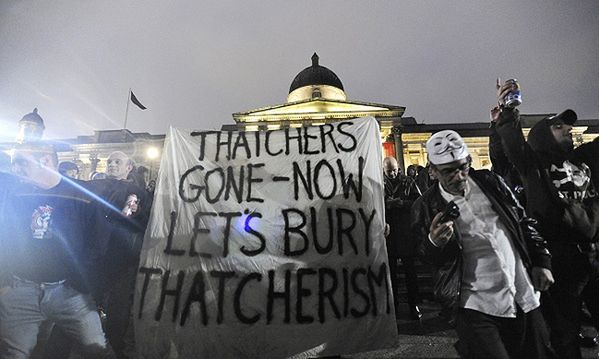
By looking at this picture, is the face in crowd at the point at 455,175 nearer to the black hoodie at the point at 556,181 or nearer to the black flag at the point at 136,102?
the black hoodie at the point at 556,181

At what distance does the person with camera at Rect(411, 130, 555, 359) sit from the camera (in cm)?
182

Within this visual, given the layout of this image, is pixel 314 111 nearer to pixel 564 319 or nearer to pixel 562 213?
pixel 562 213

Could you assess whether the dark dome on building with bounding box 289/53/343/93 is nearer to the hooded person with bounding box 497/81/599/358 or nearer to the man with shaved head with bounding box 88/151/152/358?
the man with shaved head with bounding box 88/151/152/358

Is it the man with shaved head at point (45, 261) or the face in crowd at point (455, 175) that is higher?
the face in crowd at point (455, 175)

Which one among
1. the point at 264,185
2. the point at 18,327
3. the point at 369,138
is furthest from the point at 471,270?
the point at 18,327

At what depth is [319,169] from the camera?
108 inches

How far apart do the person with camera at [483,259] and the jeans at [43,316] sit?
239cm

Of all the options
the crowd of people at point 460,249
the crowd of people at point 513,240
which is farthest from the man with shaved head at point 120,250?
the crowd of people at point 513,240

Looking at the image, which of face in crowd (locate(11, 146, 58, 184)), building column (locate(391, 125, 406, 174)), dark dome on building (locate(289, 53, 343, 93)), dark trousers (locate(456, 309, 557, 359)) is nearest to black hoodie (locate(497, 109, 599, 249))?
dark trousers (locate(456, 309, 557, 359))

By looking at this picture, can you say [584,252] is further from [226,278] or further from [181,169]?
[181,169]

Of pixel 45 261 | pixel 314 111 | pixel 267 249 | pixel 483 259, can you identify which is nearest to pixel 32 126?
pixel 45 261

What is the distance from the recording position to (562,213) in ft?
7.47

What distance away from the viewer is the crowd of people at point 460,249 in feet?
6.13

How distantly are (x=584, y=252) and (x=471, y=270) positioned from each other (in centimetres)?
112
